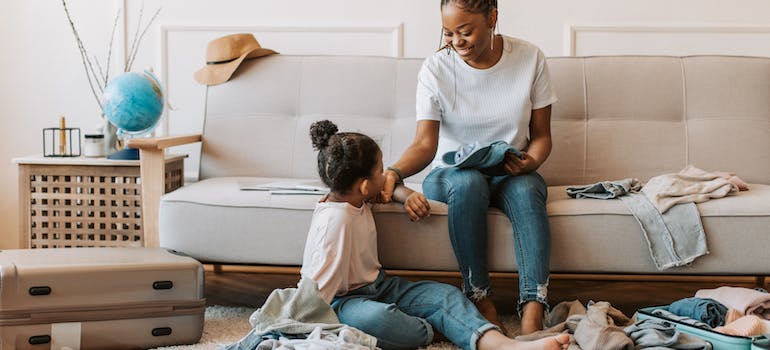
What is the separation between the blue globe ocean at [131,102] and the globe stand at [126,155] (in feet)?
0.22

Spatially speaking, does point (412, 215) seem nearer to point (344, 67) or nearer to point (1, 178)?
point (344, 67)

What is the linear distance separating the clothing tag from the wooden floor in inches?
23.2

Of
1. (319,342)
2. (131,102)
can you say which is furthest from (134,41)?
(319,342)

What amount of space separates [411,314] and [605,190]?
2.20ft

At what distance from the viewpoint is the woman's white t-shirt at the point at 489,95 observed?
2.40 m

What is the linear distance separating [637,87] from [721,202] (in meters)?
0.69

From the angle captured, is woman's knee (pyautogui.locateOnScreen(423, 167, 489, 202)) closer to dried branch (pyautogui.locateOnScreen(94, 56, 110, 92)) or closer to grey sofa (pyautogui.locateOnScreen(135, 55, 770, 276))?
grey sofa (pyautogui.locateOnScreen(135, 55, 770, 276))

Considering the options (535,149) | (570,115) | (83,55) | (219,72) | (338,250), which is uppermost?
(83,55)

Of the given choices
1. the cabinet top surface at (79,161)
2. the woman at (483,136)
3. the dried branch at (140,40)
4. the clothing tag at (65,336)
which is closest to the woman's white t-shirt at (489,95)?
the woman at (483,136)

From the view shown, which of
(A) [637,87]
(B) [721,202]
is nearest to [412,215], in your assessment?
(B) [721,202]

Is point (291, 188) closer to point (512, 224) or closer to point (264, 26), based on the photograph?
point (512, 224)

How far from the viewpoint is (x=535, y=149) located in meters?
2.39

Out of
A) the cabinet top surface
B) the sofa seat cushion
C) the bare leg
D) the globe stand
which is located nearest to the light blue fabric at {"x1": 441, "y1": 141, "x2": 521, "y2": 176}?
the sofa seat cushion

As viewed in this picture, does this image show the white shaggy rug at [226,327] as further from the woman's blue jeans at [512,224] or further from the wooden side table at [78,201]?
the wooden side table at [78,201]
